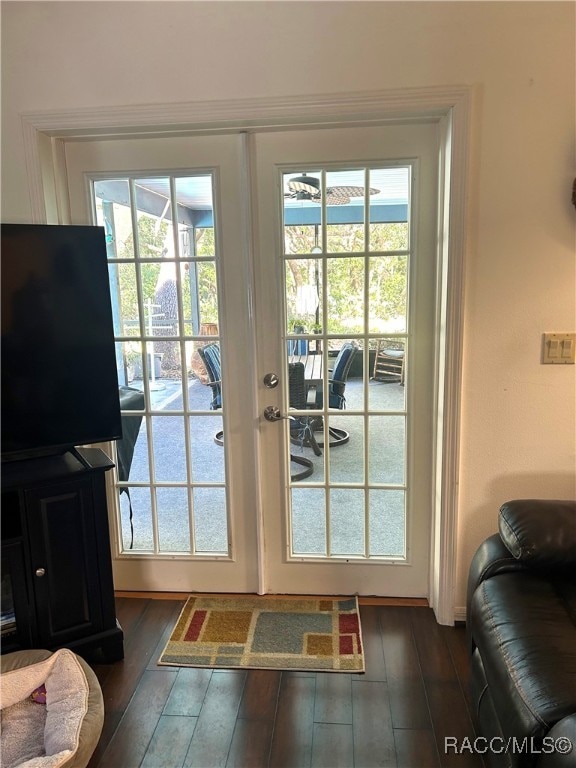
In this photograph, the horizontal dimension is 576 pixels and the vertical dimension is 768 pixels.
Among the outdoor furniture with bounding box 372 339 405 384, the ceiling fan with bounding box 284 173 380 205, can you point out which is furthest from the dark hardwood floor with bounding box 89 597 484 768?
the ceiling fan with bounding box 284 173 380 205

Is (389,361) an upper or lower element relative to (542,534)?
upper

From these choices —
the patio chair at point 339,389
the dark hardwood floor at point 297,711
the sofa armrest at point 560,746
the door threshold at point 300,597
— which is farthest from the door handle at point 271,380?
the sofa armrest at point 560,746

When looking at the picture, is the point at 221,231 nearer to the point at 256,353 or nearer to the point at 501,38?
the point at 256,353

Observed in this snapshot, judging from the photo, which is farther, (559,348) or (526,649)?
(559,348)

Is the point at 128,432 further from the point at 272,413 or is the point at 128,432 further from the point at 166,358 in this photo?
the point at 272,413

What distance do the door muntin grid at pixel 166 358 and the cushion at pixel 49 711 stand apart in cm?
78

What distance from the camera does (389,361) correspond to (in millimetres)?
2197

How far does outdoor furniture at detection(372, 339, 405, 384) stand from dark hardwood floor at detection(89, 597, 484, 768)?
3.49 ft

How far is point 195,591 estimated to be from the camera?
7.96 ft

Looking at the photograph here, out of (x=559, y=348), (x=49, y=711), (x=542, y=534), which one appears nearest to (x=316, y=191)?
(x=559, y=348)

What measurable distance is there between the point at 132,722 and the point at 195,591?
75cm

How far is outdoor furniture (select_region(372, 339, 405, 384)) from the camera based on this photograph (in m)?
2.18

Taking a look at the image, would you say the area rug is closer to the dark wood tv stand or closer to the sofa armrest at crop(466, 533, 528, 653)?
the dark wood tv stand

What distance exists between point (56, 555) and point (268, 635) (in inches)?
35.8
